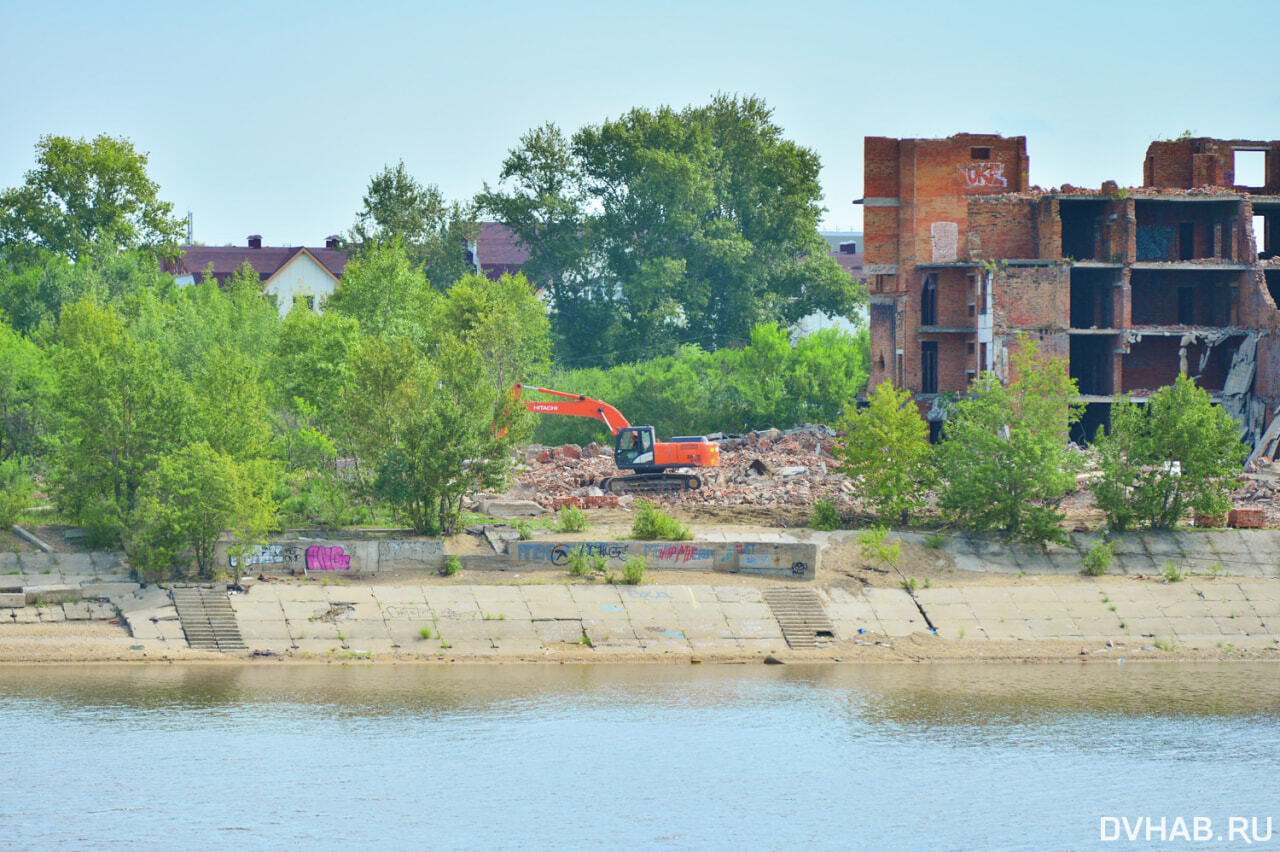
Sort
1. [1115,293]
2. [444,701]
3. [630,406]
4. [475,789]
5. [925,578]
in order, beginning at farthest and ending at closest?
[630,406]
[1115,293]
[925,578]
[444,701]
[475,789]

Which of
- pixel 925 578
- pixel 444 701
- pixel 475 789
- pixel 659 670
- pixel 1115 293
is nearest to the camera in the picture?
pixel 475 789

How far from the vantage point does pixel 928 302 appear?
6284cm

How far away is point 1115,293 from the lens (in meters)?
59.4

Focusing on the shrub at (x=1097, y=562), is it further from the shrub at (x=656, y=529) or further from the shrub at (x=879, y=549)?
the shrub at (x=656, y=529)

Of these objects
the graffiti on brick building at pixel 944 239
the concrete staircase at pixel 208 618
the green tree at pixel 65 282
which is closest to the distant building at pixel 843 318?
the graffiti on brick building at pixel 944 239

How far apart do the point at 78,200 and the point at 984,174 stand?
45265 millimetres

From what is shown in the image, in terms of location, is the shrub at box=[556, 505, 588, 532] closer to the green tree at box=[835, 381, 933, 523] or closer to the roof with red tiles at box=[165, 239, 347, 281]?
the green tree at box=[835, 381, 933, 523]

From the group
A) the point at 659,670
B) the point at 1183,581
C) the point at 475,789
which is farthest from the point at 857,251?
the point at 475,789

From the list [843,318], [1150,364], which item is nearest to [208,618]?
[1150,364]

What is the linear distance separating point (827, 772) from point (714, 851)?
14.2ft

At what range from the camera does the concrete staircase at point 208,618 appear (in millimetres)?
33969

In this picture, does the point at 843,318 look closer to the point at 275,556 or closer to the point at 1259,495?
the point at 1259,495

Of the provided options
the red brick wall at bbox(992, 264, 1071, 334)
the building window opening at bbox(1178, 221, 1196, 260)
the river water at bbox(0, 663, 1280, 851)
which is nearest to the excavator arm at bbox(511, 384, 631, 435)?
the red brick wall at bbox(992, 264, 1071, 334)

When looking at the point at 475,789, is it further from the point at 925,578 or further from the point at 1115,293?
the point at 1115,293
